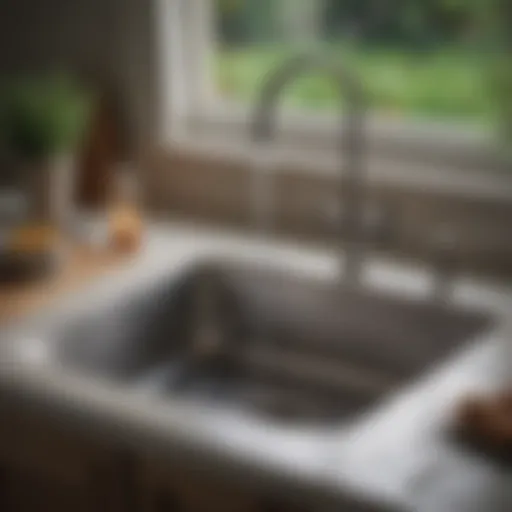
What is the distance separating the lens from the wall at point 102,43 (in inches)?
79.3

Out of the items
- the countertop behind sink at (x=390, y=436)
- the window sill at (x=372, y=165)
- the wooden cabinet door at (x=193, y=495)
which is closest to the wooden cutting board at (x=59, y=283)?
the countertop behind sink at (x=390, y=436)

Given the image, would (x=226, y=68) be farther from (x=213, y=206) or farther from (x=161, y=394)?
(x=161, y=394)

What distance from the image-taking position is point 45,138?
1.81 m

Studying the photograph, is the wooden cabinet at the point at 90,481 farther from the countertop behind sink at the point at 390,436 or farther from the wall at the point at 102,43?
the wall at the point at 102,43

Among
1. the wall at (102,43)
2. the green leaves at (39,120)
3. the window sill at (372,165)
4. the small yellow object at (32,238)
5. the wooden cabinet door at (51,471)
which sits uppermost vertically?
the wall at (102,43)

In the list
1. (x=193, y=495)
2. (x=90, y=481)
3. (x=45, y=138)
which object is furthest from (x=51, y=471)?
(x=45, y=138)

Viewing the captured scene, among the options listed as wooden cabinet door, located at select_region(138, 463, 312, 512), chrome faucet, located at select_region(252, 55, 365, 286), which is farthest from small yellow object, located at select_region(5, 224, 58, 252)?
wooden cabinet door, located at select_region(138, 463, 312, 512)

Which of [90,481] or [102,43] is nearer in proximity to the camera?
[90,481]

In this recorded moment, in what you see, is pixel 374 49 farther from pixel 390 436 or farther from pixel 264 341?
pixel 390 436

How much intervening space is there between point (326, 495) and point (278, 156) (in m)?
0.91

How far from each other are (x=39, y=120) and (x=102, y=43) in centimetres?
33

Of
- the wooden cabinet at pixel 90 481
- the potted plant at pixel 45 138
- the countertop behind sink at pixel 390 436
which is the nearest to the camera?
the countertop behind sink at pixel 390 436

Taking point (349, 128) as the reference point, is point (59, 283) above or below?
below

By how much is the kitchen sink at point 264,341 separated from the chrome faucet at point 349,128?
0.19 feet
